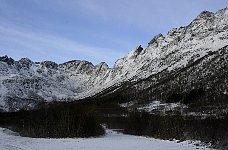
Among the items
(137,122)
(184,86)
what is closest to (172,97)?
(184,86)

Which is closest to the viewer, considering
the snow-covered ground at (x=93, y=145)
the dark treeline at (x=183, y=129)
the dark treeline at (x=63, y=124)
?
the snow-covered ground at (x=93, y=145)

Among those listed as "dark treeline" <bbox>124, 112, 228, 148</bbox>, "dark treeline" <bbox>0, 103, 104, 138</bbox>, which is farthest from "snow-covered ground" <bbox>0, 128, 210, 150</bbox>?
"dark treeline" <bbox>0, 103, 104, 138</bbox>

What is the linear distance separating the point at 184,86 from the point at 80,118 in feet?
424

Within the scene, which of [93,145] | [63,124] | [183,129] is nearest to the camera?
[93,145]

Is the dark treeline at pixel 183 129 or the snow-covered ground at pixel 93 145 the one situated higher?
the dark treeline at pixel 183 129

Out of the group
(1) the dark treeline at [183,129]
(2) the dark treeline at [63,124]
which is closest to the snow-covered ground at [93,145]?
(1) the dark treeline at [183,129]

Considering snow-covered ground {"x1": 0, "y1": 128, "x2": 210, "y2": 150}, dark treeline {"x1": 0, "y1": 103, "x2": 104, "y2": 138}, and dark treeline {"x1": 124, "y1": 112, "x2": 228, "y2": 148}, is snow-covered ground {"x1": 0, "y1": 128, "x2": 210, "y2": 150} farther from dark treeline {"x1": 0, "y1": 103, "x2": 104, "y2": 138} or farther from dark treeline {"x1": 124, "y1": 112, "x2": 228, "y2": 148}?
dark treeline {"x1": 0, "y1": 103, "x2": 104, "y2": 138}

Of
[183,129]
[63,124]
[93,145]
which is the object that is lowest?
[93,145]

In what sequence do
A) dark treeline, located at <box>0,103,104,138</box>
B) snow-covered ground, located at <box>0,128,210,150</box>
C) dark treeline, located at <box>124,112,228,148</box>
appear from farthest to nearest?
dark treeline, located at <box>0,103,104,138</box> → dark treeline, located at <box>124,112,228,148</box> → snow-covered ground, located at <box>0,128,210,150</box>

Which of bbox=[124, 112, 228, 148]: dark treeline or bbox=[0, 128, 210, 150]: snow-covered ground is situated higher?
bbox=[124, 112, 228, 148]: dark treeline

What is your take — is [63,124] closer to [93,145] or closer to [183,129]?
[183,129]

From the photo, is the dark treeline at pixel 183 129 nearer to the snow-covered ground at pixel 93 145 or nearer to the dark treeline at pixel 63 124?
the snow-covered ground at pixel 93 145

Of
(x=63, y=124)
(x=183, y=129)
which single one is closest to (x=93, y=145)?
(x=183, y=129)

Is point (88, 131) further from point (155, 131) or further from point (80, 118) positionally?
point (155, 131)
